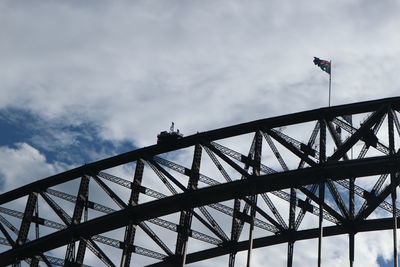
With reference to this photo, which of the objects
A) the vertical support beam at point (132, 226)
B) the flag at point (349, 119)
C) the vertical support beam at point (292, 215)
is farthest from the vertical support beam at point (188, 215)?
the flag at point (349, 119)

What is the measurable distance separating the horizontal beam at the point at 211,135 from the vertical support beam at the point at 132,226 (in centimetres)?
81

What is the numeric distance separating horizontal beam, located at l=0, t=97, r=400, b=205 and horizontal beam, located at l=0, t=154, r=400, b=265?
289 cm

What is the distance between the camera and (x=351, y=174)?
3797 centimetres

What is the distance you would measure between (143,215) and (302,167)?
10.2m

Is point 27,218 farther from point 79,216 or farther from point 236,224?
point 236,224

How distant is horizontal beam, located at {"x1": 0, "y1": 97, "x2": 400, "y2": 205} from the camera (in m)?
38.1

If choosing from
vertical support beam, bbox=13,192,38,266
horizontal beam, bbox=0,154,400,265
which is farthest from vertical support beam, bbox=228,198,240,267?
vertical support beam, bbox=13,192,38,266

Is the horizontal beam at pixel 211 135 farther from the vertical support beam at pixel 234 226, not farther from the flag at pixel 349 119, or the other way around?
the vertical support beam at pixel 234 226

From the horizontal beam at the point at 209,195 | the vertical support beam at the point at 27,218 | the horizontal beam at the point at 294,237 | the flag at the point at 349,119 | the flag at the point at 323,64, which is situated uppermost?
the flag at the point at 323,64

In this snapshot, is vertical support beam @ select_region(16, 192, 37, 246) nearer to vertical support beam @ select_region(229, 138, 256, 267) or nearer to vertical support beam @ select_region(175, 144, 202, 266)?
vertical support beam @ select_region(175, 144, 202, 266)


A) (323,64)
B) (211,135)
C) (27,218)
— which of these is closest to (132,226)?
(211,135)

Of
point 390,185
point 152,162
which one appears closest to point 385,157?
point 390,185

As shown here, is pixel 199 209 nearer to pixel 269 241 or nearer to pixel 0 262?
pixel 269 241

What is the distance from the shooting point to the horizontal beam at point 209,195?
37469 mm
